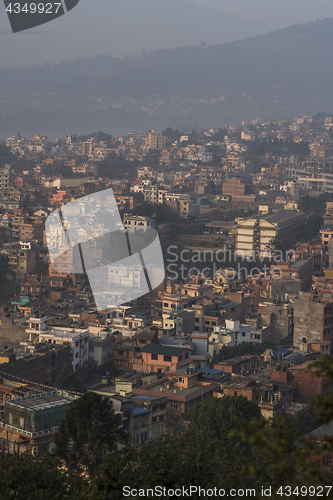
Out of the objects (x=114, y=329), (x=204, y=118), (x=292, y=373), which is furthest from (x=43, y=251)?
(x=204, y=118)

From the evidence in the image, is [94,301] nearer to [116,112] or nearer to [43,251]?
[43,251]

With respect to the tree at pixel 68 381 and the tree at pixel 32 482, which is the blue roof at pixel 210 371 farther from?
the tree at pixel 32 482

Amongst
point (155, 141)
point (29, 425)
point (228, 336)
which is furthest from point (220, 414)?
point (155, 141)

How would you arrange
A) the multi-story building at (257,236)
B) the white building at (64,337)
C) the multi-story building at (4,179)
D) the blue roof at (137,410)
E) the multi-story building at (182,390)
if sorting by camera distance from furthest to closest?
the multi-story building at (4,179) → the multi-story building at (257,236) → the white building at (64,337) → the multi-story building at (182,390) → the blue roof at (137,410)

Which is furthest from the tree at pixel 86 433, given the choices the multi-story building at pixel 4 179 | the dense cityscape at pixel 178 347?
the multi-story building at pixel 4 179

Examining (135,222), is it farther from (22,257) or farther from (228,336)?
(228,336)
